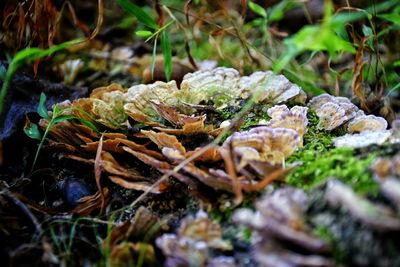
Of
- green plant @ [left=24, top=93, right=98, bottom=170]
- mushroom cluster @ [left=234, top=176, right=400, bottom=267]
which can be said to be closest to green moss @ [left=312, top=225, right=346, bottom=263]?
mushroom cluster @ [left=234, top=176, right=400, bottom=267]

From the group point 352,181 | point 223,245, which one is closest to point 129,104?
point 223,245

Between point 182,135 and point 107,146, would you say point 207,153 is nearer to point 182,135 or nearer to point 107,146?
point 182,135

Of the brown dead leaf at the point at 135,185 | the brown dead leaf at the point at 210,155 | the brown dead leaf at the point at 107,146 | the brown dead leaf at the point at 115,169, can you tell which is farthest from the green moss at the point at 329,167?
the brown dead leaf at the point at 107,146

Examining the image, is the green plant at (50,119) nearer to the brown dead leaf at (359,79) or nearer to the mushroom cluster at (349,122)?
the mushroom cluster at (349,122)

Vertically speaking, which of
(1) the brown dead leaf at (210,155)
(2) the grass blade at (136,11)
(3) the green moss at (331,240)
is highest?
(2) the grass blade at (136,11)

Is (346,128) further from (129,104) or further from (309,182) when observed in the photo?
(129,104)

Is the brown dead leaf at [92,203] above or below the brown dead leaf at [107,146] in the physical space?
below

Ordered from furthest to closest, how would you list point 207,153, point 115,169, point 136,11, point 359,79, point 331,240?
point 359,79 → point 136,11 → point 115,169 → point 207,153 → point 331,240

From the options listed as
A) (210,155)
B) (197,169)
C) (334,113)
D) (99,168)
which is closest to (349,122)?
(334,113)

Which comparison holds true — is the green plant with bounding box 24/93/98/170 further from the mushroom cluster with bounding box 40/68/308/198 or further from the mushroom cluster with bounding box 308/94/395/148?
the mushroom cluster with bounding box 308/94/395/148
